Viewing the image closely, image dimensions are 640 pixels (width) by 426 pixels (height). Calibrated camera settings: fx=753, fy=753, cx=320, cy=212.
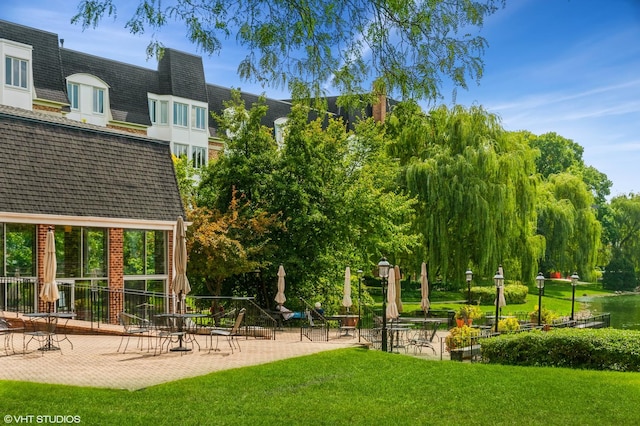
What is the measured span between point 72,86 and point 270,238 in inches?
671

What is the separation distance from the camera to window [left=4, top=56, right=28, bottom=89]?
33656 millimetres

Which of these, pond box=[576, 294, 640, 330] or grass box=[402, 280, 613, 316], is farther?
grass box=[402, 280, 613, 316]

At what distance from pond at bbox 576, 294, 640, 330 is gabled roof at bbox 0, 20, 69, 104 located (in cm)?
2958

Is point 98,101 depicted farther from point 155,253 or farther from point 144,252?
point 144,252

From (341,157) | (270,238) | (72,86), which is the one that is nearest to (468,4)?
(270,238)

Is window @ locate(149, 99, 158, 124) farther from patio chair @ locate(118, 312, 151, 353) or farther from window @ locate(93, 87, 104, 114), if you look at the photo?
patio chair @ locate(118, 312, 151, 353)

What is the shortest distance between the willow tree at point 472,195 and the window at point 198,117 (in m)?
14.2

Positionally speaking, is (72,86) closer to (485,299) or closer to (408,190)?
(408,190)

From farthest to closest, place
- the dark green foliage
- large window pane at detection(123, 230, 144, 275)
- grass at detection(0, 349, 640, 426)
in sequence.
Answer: the dark green foliage < large window pane at detection(123, 230, 144, 275) < grass at detection(0, 349, 640, 426)

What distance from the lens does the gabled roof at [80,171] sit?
70.7 feet

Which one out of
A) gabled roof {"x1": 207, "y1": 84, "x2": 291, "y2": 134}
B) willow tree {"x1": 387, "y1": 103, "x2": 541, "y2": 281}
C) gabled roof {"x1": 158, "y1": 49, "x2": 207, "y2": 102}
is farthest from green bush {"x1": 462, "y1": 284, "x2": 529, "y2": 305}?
gabled roof {"x1": 158, "y1": 49, "x2": 207, "y2": 102}

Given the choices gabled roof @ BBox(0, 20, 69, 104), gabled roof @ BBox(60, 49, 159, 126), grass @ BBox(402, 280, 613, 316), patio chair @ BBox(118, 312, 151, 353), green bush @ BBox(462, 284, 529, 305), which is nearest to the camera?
patio chair @ BBox(118, 312, 151, 353)

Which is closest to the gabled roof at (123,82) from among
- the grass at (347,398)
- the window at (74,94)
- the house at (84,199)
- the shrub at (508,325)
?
the window at (74,94)

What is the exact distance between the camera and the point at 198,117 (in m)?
44.4
